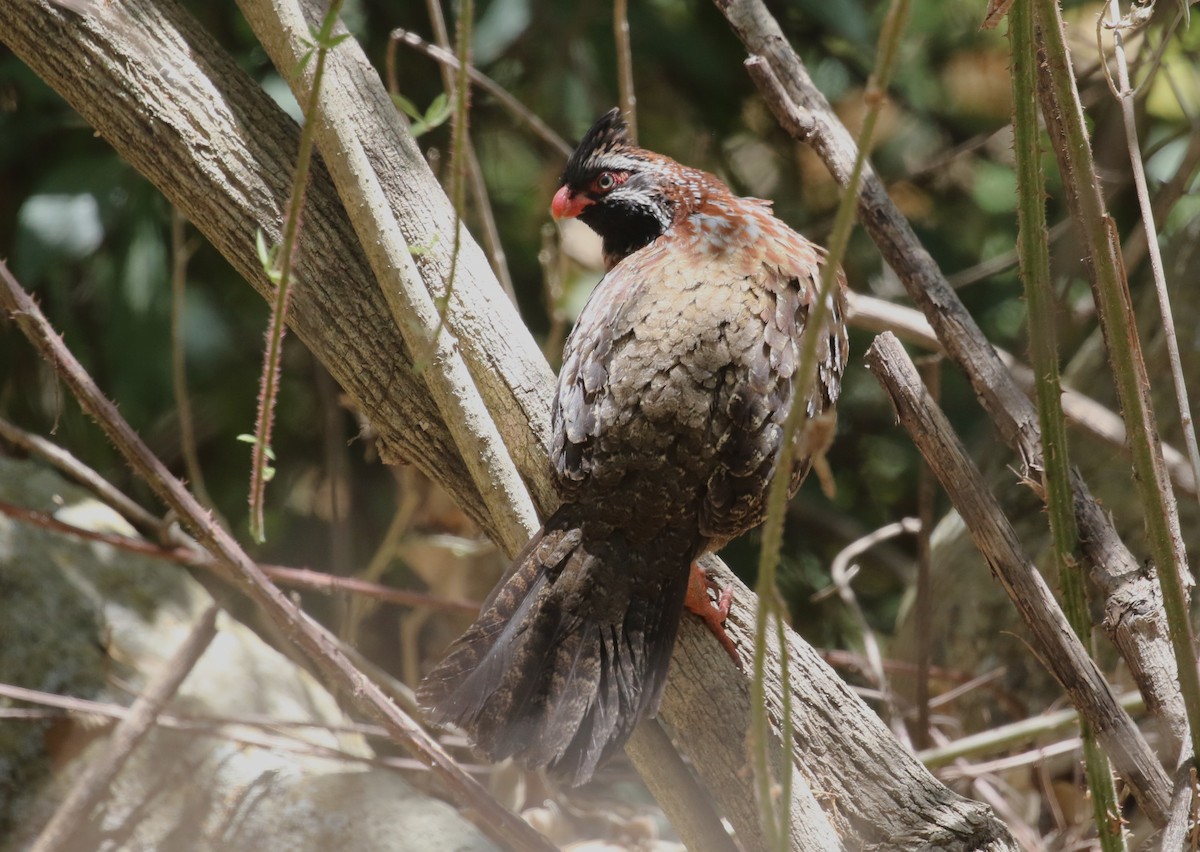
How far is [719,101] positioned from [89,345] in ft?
8.92

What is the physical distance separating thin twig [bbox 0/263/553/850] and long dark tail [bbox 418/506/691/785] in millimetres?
161

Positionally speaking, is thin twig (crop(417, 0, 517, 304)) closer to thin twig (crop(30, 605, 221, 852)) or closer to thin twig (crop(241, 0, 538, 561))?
thin twig (crop(241, 0, 538, 561))

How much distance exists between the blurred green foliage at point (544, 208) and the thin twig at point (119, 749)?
1.32 meters

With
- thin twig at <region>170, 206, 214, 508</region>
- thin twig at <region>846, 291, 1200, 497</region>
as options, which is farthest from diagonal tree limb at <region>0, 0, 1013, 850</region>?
thin twig at <region>846, 291, 1200, 497</region>

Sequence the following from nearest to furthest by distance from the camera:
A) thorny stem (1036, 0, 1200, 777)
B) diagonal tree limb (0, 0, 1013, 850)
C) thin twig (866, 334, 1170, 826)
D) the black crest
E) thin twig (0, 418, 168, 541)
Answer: thorny stem (1036, 0, 1200, 777), thin twig (866, 334, 1170, 826), diagonal tree limb (0, 0, 1013, 850), thin twig (0, 418, 168, 541), the black crest

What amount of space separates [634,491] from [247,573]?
2.73 feet

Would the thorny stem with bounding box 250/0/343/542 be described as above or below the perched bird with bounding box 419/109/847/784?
above

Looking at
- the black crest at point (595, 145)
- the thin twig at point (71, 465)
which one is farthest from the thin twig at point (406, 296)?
the thin twig at point (71, 465)

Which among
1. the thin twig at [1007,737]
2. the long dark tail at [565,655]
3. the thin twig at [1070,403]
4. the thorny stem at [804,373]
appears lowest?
the thin twig at [1007,737]

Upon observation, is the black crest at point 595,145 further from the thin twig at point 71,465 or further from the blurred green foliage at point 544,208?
the thin twig at point 71,465

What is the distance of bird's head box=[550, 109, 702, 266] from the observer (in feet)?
11.2

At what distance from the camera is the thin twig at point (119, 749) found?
3145 mm

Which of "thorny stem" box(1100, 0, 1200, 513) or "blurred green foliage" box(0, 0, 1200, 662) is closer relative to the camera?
"thorny stem" box(1100, 0, 1200, 513)

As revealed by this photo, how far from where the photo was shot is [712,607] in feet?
8.55
